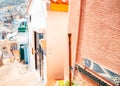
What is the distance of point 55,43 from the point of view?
8359mm

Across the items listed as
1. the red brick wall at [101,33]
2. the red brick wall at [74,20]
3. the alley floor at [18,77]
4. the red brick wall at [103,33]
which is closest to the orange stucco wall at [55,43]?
the alley floor at [18,77]

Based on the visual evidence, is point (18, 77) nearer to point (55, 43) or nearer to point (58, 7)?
point (55, 43)

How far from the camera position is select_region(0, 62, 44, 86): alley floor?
34.9 feet

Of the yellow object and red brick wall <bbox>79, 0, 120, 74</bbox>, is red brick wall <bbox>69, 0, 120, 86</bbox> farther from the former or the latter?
the yellow object

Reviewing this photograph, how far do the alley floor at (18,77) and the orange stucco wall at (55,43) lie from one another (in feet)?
5.64

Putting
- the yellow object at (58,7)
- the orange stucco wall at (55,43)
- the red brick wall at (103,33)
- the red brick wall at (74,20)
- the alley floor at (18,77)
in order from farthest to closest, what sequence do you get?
the alley floor at (18,77) < the orange stucco wall at (55,43) < the yellow object at (58,7) < the red brick wall at (74,20) < the red brick wall at (103,33)

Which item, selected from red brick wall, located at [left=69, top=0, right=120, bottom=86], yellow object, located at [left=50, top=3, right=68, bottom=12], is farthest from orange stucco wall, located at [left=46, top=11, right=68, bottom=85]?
red brick wall, located at [left=69, top=0, right=120, bottom=86]

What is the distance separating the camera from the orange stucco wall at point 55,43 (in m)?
8.09

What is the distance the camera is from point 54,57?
8445 mm

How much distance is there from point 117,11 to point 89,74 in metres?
1.54

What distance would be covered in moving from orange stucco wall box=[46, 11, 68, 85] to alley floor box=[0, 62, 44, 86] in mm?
1719

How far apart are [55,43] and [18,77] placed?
193 inches

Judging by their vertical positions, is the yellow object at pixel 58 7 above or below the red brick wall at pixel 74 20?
above

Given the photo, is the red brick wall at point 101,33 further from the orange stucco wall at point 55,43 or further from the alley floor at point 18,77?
the alley floor at point 18,77
